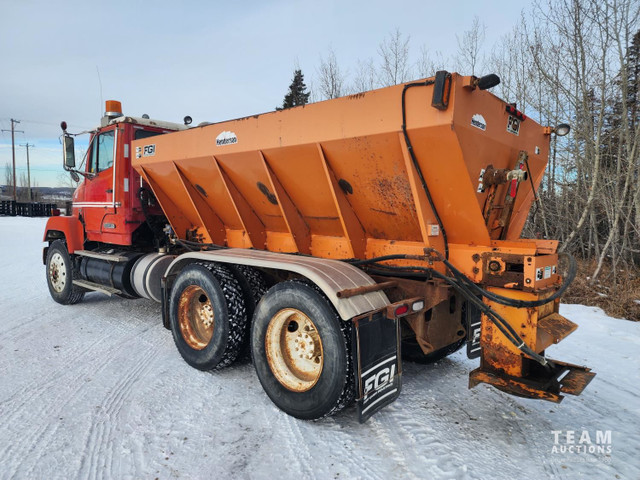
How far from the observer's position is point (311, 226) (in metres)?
4.02

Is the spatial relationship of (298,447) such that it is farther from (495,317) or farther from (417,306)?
(495,317)

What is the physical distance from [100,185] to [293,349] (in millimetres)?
4522

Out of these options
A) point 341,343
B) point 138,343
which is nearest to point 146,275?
point 138,343

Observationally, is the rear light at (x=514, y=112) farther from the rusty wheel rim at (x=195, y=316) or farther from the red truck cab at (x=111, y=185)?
the red truck cab at (x=111, y=185)

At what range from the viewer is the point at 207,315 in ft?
14.0

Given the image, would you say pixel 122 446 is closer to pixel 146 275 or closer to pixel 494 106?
pixel 146 275

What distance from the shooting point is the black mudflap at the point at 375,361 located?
271cm

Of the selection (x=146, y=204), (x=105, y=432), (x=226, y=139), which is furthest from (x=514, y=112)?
(x=146, y=204)

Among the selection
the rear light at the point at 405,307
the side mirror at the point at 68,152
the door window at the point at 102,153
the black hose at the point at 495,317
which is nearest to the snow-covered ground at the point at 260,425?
the black hose at the point at 495,317

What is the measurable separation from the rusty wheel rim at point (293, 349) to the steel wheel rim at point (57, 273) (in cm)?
520

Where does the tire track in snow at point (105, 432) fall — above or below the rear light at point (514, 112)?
below

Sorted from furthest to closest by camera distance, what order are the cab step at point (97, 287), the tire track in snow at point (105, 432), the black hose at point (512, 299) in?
the cab step at point (97, 287), the black hose at point (512, 299), the tire track in snow at point (105, 432)

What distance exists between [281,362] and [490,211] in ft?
Result: 6.98

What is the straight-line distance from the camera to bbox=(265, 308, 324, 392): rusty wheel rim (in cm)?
320
